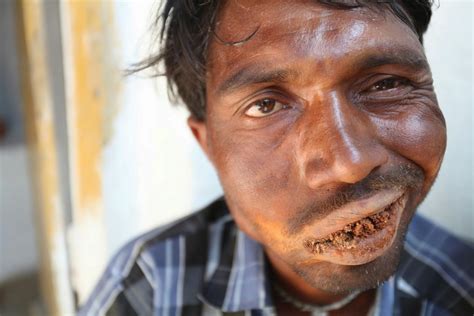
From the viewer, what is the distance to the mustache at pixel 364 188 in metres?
0.71

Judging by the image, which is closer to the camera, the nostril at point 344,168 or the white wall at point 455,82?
the nostril at point 344,168

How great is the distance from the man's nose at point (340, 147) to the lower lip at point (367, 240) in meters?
0.08

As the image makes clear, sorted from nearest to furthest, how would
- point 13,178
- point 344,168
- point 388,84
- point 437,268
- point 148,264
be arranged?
point 344,168
point 388,84
point 437,268
point 148,264
point 13,178

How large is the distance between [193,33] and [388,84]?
1.19ft

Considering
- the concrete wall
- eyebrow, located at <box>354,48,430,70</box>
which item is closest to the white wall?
eyebrow, located at <box>354,48,430,70</box>

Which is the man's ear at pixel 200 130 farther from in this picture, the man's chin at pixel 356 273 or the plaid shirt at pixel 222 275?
the man's chin at pixel 356 273

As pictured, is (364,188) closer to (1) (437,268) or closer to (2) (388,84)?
(2) (388,84)

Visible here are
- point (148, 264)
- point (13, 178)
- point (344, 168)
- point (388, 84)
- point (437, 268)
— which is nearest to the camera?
point (344, 168)

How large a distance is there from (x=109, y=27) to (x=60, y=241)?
0.91 m

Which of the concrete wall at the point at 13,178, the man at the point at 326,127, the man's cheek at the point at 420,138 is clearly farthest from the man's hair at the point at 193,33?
the concrete wall at the point at 13,178

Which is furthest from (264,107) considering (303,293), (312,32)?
(303,293)

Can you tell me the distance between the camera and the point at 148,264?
3.97 feet

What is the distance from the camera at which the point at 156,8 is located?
1.10m

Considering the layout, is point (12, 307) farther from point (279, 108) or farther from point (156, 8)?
point (279, 108)
